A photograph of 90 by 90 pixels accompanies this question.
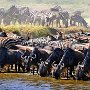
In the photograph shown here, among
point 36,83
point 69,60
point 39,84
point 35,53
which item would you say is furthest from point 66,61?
point 35,53

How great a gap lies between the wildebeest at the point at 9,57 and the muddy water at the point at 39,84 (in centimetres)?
352

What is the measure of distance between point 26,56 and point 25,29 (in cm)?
2085

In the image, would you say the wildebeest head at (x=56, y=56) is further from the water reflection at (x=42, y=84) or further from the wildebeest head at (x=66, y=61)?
the water reflection at (x=42, y=84)

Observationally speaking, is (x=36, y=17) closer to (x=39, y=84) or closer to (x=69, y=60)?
(x=69, y=60)

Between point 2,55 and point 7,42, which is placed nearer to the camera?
point 2,55

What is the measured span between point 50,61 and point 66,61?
994 mm

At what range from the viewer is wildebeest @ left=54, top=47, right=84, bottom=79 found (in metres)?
23.5

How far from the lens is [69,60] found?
80.4ft

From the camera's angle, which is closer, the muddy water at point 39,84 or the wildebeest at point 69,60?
the muddy water at point 39,84

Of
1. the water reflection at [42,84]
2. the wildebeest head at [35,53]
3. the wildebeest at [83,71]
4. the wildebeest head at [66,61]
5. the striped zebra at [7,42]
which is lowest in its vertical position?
the water reflection at [42,84]

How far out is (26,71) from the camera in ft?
89.2

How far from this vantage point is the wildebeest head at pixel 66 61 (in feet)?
76.9

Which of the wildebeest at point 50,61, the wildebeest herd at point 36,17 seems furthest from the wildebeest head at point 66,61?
the wildebeest herd at point 36,17

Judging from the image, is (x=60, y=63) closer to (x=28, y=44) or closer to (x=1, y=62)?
(x=1, y=62)
